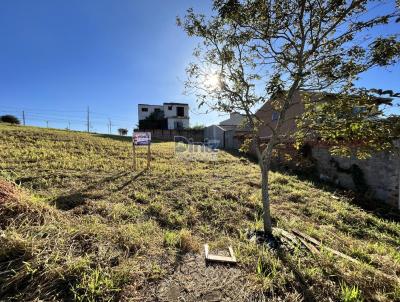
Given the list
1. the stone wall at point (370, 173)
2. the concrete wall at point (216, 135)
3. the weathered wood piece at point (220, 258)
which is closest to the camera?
the weathered wood piece at point (220, 258)

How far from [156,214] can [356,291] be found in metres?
3.36

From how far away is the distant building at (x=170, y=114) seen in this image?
110ft

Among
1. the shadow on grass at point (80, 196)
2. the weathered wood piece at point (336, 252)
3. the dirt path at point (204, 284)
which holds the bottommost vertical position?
the weathered wood piece at point (336, 252)

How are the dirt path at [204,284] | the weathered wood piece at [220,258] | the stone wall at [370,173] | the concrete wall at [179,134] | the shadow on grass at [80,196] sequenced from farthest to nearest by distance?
1. the concrete wall at [179,134]
2. the stone wall at [370,173]
3. the shadow on grass at [80,196]
4. the weathered wood piece at [220,258]
5. the dirt path at [204,284]

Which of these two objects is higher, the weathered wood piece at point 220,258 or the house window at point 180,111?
the house window at point 180,111

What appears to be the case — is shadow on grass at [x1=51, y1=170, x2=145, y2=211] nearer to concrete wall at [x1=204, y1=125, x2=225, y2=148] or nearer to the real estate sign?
the real estate sign

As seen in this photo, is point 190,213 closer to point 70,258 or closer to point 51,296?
point 70,258

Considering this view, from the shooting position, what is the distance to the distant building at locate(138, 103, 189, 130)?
33.6m

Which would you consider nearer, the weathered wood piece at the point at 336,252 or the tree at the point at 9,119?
the weathered wood piece at the point at 336,252

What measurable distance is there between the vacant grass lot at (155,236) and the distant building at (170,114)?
25.9 metres

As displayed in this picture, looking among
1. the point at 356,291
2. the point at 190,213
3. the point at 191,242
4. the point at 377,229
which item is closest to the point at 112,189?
the point at 190,213

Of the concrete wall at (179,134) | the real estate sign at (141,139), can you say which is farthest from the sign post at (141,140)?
the concrete wall at (179,134)

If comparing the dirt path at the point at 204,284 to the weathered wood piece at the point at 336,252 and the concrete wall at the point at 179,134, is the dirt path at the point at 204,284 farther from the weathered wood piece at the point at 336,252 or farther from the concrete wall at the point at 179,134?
the concrete wall at the point at 179,134

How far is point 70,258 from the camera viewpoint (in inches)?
104
